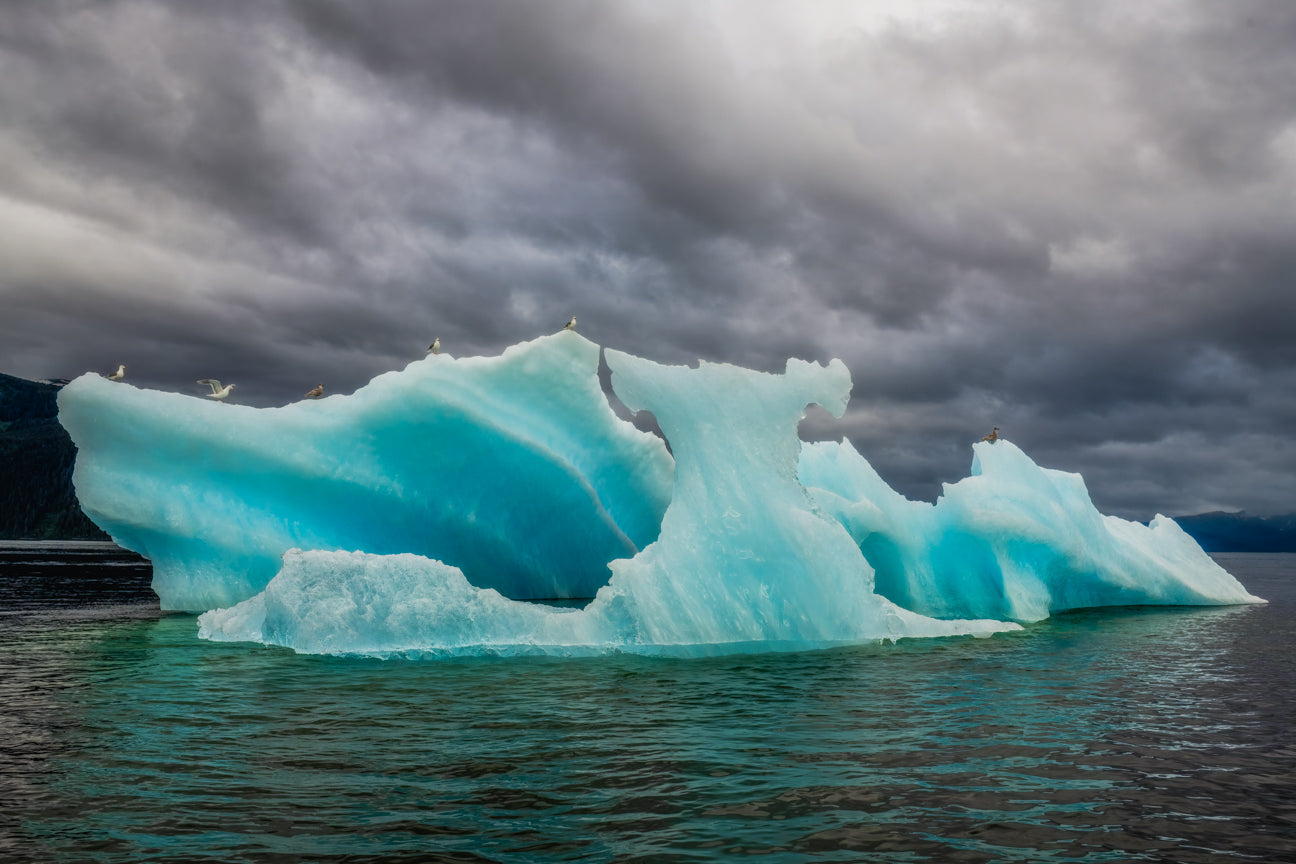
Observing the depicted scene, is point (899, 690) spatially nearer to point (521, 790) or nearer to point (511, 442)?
point (521, 790)

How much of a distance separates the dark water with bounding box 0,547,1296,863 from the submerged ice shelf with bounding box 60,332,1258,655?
0.96 metres

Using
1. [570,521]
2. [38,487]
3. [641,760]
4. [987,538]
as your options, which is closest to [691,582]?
[641,760]

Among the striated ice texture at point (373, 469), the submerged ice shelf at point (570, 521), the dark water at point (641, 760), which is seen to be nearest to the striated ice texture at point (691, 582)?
the submerged ice shelf at point (570, 521)

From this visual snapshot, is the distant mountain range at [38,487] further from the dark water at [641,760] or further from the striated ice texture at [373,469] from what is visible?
the dark water at [641,760]

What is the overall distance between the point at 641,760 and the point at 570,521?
492 inches

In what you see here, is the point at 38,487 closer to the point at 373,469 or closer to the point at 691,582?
the point at 373,469

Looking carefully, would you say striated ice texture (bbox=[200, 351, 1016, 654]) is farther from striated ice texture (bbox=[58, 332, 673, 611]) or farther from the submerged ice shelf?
striated ice texture (bbox=[58, 332, 673, 611])

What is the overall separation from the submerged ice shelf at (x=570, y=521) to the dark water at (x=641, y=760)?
0.96m

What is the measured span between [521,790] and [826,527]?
7716mm

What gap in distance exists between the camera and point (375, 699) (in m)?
8.36

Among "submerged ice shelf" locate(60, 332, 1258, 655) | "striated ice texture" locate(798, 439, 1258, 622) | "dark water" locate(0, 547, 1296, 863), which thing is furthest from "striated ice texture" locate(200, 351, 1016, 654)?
"striated ice texture" locate(798, 439, 1258, 622)

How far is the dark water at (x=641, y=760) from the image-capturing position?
4.56 metres

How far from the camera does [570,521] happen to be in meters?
18.5

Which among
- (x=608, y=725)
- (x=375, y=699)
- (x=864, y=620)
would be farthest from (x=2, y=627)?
(x=864, y=620)
